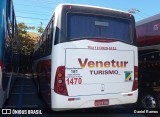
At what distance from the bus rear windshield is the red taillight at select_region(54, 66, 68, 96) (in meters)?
Result: 0.90

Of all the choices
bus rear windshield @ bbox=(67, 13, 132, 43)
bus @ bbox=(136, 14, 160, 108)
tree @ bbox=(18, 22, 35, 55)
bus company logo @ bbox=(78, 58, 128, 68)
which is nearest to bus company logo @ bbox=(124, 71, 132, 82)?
bus company logo @ bbox=(78, 58, 128, 68)

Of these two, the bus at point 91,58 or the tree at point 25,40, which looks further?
the tree at point 25,40

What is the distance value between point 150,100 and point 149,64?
1333mm

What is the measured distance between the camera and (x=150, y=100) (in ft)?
31.2

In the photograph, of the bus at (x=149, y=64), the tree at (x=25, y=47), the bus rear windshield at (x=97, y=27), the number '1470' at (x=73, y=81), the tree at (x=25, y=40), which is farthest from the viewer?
the tree at (x=25, y=40)

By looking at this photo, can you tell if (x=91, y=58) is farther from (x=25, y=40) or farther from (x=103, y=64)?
(x=25, y=40)

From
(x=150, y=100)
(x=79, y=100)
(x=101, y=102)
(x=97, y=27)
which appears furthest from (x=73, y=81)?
(x=150, y=100)

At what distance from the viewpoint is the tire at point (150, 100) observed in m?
9.19

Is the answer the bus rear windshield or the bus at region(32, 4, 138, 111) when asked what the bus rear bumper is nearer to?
Answer: the bus at region(32, 4, 138, 111)

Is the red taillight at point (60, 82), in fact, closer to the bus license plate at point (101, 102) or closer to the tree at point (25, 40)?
the bus license plate at point (101, 102)

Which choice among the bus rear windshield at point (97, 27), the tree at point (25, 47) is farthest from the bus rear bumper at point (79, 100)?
the tree at point (25, 47)

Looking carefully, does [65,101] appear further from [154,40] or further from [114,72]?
[154,40]

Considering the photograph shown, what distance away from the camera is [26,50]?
37.3 m

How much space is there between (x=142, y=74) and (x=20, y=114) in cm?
462
